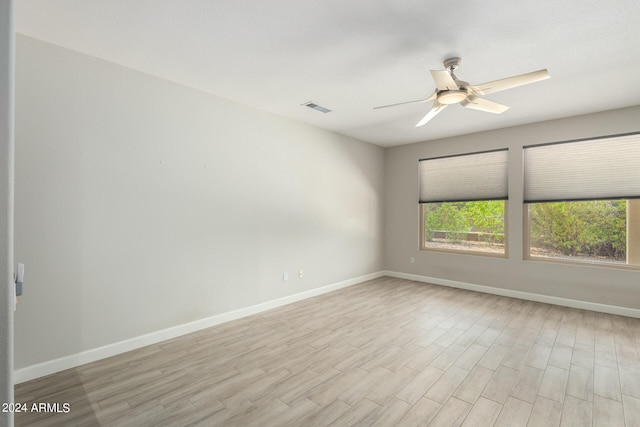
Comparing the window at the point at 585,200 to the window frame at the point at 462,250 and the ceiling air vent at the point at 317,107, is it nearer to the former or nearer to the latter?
the window frame at the point at 462,250

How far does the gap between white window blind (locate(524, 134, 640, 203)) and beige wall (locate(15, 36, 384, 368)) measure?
3.44 meters

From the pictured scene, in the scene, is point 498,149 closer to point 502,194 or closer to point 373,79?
point 502,194

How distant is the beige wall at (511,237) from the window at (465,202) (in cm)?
15

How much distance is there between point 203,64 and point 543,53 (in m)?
2.99

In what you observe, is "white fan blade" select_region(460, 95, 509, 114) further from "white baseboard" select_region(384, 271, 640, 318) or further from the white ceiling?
"white baseboard" select_region(384, 271, 640, 318)

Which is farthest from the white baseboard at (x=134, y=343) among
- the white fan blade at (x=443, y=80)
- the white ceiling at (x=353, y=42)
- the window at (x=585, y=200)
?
the window at (x=585, y=200)

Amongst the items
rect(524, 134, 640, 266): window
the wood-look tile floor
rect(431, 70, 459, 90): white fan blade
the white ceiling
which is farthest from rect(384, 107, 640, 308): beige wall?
rect(431, 70, 459, 90): white fan blade

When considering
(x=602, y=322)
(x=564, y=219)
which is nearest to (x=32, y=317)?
(x=602, y=322)

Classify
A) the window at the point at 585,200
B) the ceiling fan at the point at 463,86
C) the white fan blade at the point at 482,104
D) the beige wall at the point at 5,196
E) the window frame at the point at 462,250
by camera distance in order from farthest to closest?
the window frame at the point at 462,250 → the window at the point at 585,200 → the white fan blade at the point at 482,104 → the ceiling fan at the point at 463,86 → the beige wall at the point at 5,196

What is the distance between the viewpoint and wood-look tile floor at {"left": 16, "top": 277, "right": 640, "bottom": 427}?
1.98 m

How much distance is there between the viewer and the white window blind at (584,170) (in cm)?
391

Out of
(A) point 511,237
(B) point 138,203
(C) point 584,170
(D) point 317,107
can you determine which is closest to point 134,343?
(B) point 138,203

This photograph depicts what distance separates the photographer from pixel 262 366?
2.60 metres

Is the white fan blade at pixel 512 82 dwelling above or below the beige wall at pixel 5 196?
above
